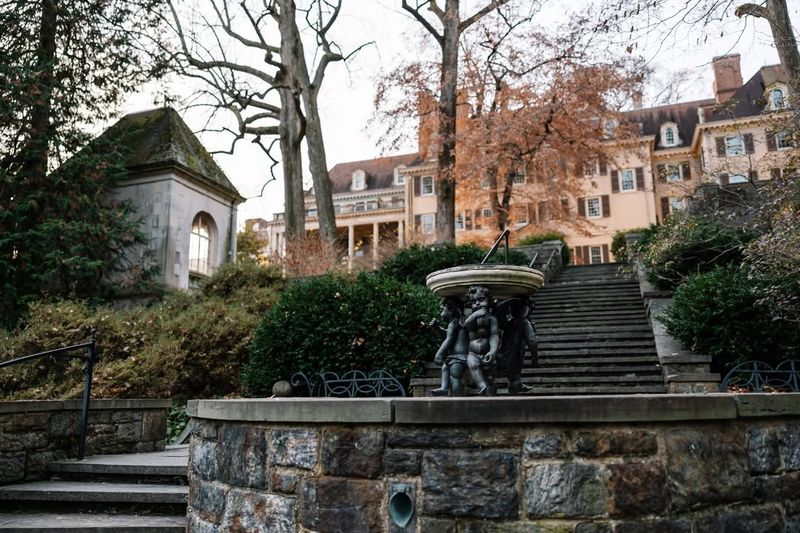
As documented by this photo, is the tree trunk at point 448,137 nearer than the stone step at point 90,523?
No

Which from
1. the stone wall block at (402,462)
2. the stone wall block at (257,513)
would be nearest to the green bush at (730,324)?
the stone wall block at (402,462)

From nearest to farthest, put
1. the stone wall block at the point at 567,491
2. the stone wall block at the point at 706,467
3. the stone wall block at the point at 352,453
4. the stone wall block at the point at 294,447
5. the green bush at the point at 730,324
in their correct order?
the stone wall block at the point at 567,491 < the stone wall block at the point at 706,467 < the stone wall block at the point at 352,453 < the stone wall block at the point at 294,447 < the green bush at the point at 730,324

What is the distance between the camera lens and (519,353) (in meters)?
5.46

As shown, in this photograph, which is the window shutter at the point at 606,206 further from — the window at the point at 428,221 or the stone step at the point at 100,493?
the stone step at the point at 100,493

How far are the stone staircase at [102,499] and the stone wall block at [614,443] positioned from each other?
298 cm

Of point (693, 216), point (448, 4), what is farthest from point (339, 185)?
point (693, 216)

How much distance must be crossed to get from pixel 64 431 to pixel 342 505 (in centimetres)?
431

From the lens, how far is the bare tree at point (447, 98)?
64.3 ft

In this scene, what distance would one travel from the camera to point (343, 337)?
958 centimetres

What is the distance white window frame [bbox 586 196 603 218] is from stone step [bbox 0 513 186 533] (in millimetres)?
39477

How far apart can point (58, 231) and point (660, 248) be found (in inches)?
547

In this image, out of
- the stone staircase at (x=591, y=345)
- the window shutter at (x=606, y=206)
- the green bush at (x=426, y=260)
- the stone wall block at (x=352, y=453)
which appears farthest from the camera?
the window shutter at (x=606, y=206)

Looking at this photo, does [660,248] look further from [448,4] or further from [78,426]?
[448,4]

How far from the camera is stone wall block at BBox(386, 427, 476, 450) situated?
3430 millimetres
